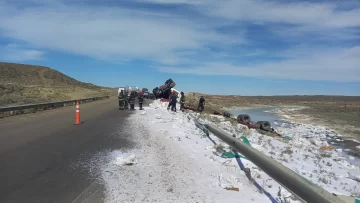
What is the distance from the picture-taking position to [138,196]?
4.81 metres

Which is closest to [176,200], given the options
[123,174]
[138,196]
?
[138,196]

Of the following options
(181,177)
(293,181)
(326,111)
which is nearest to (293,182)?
(293,181)

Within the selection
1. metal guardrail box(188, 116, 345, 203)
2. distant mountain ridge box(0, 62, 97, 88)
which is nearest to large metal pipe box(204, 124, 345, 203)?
metal guardrail box(188, 116, 345, 203)

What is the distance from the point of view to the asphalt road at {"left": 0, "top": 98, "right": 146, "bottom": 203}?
192 inches

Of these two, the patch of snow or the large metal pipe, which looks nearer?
the large metal pipe

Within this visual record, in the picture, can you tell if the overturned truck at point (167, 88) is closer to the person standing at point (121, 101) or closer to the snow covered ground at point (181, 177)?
the person standing at point (121, 101)

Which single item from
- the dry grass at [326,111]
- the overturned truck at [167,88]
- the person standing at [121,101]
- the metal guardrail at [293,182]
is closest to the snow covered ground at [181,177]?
the metal guardrail at [293,182]

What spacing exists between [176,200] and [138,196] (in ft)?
1.92

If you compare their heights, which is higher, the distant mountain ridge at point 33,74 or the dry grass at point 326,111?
the distant mountain ridge at point 33,74

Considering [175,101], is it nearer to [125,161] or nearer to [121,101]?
[121,101]

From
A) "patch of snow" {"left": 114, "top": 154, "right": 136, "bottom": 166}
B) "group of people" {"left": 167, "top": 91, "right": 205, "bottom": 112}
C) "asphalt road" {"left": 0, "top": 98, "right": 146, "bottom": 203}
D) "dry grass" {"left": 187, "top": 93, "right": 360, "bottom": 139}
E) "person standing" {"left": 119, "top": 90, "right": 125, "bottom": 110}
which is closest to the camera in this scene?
"asphalt road" {"left": 0, "top": 98, "right": 146, "bottom": 203}

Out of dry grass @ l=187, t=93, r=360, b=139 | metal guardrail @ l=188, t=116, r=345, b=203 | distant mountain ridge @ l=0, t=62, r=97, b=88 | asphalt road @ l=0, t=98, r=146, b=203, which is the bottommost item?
dry grass @ l=187, t=93, r=360, b=139

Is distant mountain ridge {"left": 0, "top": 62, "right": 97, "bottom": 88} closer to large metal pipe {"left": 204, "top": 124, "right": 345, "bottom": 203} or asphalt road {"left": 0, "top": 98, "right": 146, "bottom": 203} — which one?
asphalt road {"left": 0, "top": 98, "right": 146, "bottom": 203}

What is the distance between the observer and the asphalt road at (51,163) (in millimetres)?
4875
